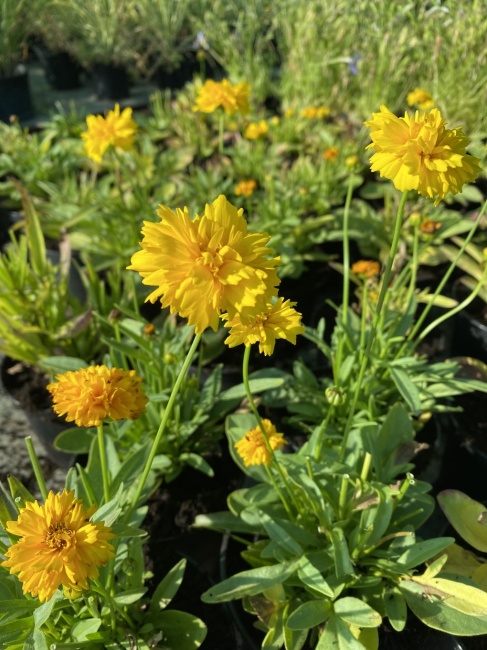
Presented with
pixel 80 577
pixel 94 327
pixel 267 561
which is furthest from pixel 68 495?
pixel 94 327

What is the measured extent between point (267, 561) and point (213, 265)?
65 cm

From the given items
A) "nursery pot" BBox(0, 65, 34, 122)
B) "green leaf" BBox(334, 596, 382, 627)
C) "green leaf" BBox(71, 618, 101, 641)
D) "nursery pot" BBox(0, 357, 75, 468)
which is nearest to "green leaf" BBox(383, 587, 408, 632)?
"green leaf" BBox(334, 596, 382, 627)

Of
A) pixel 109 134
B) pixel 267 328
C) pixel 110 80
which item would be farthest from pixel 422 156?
pixel 110 80

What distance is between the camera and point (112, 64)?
156 inches

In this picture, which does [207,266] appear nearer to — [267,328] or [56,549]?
[267,328]

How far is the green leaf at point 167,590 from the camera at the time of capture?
89cm

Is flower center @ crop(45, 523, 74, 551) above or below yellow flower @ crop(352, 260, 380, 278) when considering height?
above

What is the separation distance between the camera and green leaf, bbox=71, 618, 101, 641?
747mm

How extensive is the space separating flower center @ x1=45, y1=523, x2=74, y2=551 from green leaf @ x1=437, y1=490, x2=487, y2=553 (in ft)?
2.35

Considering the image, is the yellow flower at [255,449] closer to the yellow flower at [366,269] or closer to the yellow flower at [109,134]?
the yellow flower at [366,269]

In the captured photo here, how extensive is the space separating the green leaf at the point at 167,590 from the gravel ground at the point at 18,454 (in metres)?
0.68

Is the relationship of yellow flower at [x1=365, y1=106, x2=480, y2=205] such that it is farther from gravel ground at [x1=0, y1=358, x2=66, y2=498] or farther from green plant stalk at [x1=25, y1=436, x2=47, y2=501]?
gravel ground at [x1=0, y1=358, x2=66, y2=498]

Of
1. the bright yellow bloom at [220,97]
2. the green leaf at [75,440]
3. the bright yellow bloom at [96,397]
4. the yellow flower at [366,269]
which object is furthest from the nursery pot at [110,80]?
the bright yellow bloom at [96,397]

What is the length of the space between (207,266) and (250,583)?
0.58 m
